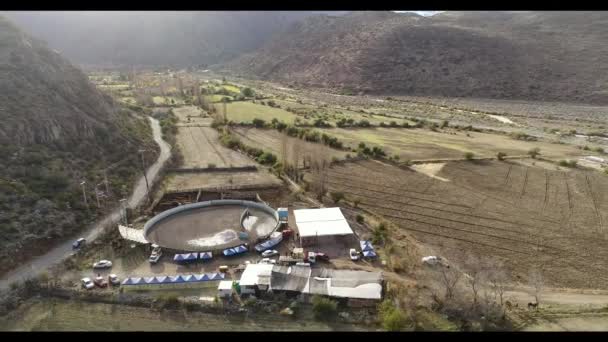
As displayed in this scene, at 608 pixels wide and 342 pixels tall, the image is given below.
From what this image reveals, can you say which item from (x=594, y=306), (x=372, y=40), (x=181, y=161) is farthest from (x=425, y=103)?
(x=594, y=306)

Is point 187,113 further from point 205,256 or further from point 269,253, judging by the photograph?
point 269,253

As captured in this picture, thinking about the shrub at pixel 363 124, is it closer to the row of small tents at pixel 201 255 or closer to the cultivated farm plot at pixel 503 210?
the cultivated farm plot at pixel 503 210

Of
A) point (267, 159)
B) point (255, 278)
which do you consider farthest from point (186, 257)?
point (267, 159)

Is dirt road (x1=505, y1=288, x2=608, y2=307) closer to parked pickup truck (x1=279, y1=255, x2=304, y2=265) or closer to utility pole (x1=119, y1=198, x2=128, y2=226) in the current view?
parked pickup truck (x1=279, y1=255, x2=304, y2=265)

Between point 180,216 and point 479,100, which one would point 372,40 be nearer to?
point 479,100

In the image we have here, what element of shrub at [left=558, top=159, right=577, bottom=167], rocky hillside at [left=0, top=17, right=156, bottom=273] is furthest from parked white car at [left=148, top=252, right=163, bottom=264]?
shrub at [left=558, top=159, right=577, bottom=167]
